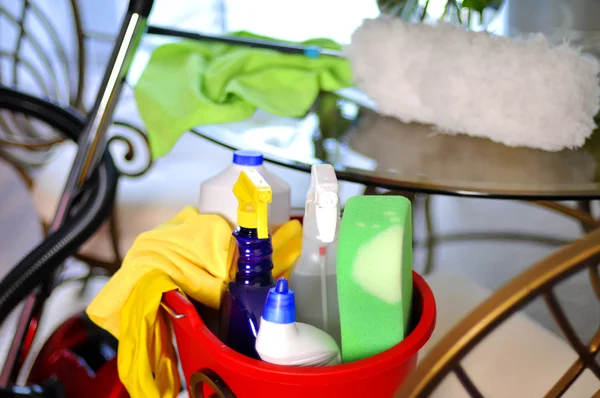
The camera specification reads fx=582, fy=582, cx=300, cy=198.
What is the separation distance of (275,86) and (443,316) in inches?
16.5

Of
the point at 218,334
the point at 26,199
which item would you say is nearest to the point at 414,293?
the point at 218,334

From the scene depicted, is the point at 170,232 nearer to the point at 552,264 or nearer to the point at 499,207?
the point at 552,264

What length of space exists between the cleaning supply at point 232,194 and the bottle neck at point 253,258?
0.08 meters

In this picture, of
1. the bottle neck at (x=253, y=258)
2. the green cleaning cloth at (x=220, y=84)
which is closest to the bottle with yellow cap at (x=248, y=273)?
the bottle neck at (x=253, y=258)

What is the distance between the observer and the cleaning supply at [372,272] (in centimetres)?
45

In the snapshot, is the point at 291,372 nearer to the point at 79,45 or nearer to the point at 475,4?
the point at 475,4

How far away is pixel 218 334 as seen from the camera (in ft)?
1.79

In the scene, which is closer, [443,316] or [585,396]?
[585,396]

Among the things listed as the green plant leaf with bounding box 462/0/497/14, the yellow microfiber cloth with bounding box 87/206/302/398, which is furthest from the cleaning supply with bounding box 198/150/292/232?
the green plant leaf with bounding box 462/0/497/14

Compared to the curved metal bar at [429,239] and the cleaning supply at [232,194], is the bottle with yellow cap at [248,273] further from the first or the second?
the curved metal bar at [429,239]

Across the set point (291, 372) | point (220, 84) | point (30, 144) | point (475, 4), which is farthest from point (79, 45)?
point (291, 372)

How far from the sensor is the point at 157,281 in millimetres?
539

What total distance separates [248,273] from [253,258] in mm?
15

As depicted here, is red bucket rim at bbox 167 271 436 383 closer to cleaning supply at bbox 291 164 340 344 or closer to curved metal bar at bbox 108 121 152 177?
cleaning supply at bbox 291 164 340 344
